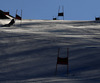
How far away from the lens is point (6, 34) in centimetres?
1439

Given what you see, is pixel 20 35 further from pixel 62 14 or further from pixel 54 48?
pixel 62 14

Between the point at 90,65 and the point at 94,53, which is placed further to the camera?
the point at 94,53

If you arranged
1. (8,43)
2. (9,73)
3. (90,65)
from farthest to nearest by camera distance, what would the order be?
(8,43), (90,65), (9,73)

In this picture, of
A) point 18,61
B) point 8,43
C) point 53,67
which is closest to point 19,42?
point 8,43

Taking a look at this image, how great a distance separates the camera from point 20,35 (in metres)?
14.1

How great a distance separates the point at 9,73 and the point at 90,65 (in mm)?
2064

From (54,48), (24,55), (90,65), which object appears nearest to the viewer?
(90,65)

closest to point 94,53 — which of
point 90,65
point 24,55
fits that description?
point 90,65

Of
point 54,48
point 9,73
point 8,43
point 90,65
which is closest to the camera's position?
point 9,73

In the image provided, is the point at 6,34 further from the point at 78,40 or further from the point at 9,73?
the point at 9,73

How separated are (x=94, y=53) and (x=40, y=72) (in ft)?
7.02

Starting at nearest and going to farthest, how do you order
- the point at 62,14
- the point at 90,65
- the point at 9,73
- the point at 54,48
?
the point at 9,73 < the point at 90,65 < the point at 54,48 < the point at 62,14

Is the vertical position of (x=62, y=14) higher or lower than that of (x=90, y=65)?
higher

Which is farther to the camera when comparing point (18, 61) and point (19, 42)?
point (19, 42)
